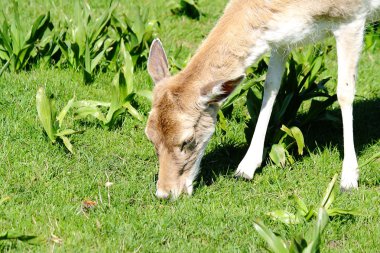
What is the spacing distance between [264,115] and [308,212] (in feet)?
5.78

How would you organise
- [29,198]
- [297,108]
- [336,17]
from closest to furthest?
[29,198] < [336,17] < [297,108]

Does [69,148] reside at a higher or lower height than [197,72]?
lower

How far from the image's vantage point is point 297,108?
8016 millimetres

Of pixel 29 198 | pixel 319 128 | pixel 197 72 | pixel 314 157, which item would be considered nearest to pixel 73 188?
pixel 29 198

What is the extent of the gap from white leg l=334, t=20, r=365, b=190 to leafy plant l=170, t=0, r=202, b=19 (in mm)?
4292

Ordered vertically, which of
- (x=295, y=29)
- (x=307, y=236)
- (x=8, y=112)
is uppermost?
(x=295, y=29)

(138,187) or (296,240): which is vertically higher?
(296,240)

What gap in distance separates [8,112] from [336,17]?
11.4 ft

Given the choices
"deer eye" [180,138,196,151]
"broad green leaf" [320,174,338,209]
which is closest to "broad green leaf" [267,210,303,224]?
"broad green leaf" [320,174,338,209]

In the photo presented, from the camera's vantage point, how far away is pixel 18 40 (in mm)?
8750

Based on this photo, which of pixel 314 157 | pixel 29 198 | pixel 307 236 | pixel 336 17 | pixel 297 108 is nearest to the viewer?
pixel 307 236

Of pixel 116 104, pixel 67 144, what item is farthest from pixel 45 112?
pixel 116 104

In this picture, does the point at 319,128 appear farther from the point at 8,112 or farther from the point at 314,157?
the point at 8,112

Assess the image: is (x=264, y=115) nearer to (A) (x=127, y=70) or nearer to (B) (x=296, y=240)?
(A) (x=127, y=70)
